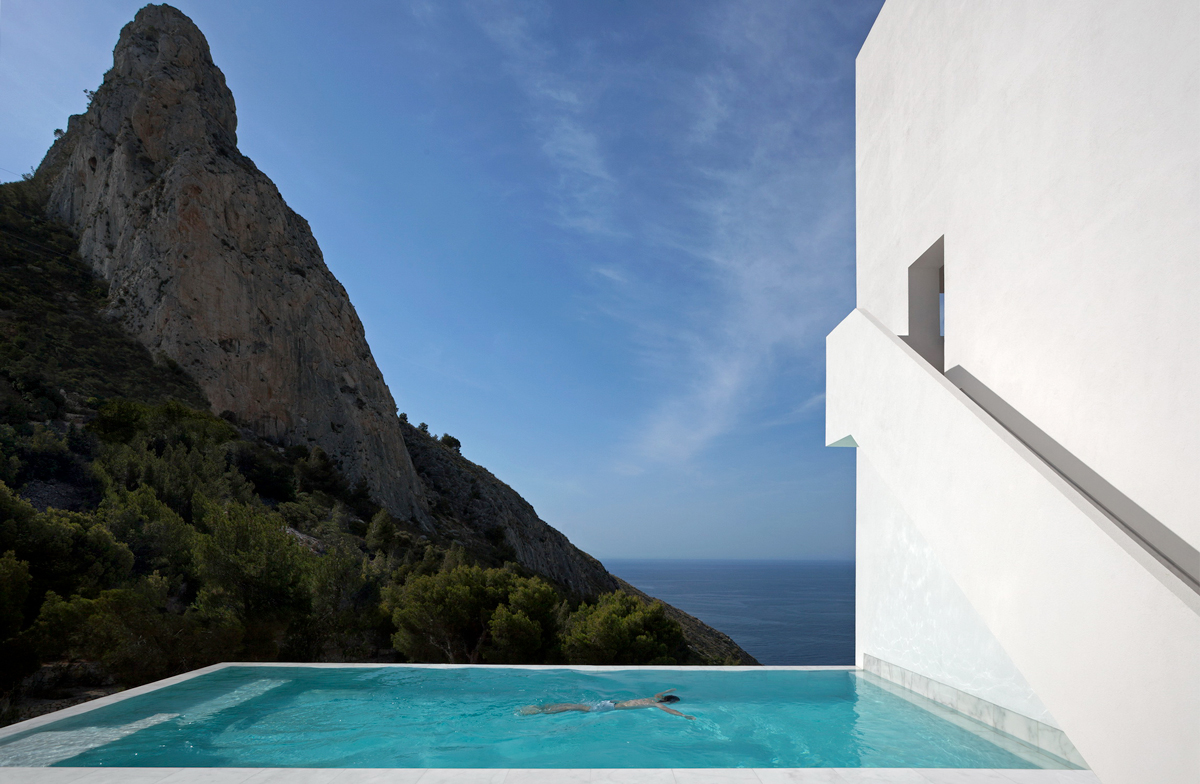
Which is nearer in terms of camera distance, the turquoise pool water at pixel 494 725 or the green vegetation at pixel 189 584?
the turquoise pool water at pixel 494 725

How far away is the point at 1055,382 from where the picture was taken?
3.53 meters

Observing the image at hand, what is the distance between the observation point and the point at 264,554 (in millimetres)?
7570

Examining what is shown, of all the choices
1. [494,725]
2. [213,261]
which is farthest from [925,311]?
[213,261]

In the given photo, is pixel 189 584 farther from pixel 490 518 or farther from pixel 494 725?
pixel 490 518

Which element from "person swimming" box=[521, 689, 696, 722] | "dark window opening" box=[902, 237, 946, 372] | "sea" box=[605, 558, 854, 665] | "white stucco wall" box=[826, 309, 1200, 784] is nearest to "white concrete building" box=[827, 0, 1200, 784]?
"white stucco wall" box=[826, 309, 1200, 784]

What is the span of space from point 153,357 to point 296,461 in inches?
248

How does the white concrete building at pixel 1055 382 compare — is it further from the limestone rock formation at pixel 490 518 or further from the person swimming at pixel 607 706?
the limestone rock formation at pixel 490 518

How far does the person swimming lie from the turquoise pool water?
111 mm

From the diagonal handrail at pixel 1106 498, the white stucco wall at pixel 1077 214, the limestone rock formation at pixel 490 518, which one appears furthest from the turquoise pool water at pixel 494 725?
the limestone rock formation at pixel 490 518

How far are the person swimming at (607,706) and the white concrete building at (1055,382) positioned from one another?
2133 mm

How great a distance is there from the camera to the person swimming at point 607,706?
5.22 metres

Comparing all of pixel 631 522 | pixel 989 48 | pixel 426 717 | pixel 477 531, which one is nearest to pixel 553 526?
pixel 631 522

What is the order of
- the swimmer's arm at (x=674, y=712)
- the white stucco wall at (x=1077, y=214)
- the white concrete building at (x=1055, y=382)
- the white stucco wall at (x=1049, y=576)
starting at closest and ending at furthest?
the white stucco wall at (x=1049, y=576), the white concrete building at (x=1055, y=382), the white stucco wall at (x=1077, y=214), the swimmer's arm at (x=674, y=712)

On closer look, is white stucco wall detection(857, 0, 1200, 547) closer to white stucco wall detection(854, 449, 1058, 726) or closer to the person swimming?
white stucco wall detection(854, 449, 1058, 726)
